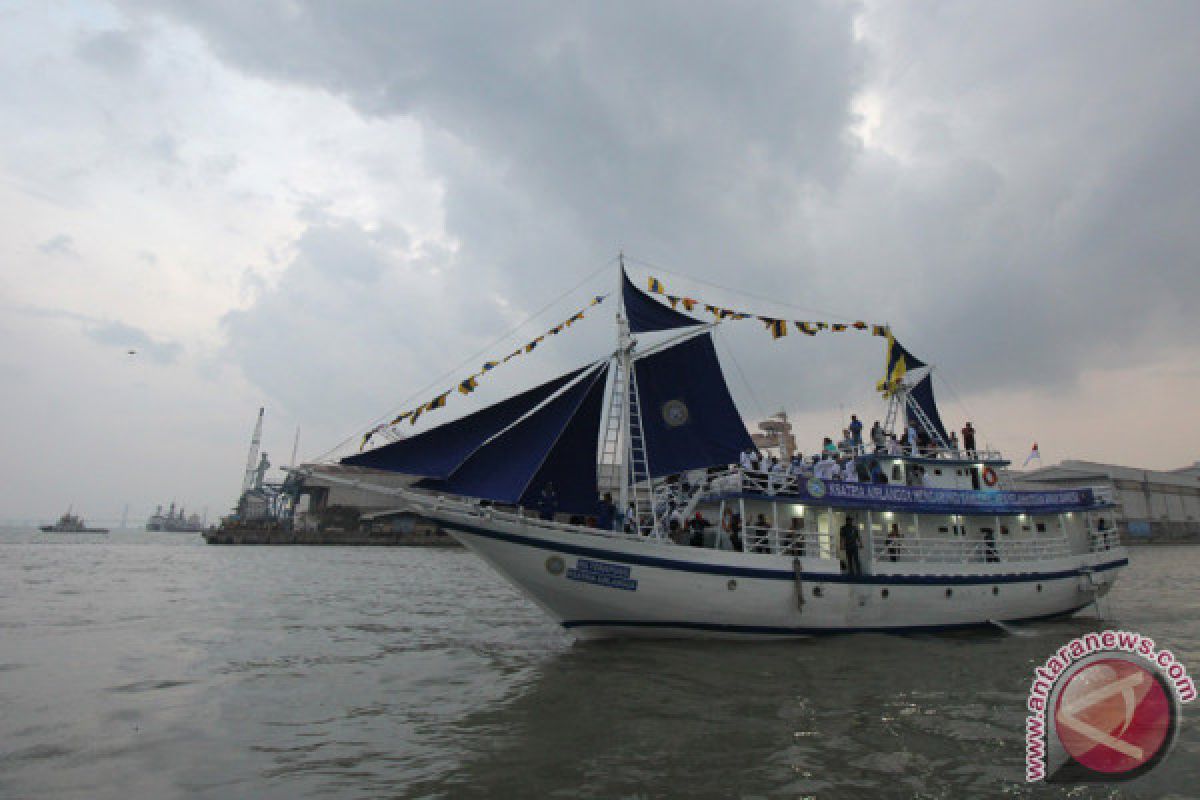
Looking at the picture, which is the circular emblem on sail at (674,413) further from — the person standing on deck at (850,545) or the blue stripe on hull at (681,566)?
the person standing on deck at (850,545)

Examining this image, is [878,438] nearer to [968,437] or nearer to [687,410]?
[968,437]

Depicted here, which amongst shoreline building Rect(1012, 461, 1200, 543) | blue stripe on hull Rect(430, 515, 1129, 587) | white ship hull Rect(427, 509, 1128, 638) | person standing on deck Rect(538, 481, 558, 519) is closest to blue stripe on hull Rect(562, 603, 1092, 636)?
white ship hull Rect(427, 509, 1128, 638)

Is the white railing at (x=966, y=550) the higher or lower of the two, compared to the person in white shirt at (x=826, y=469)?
lower

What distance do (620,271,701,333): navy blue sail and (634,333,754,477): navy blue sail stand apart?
635 mm

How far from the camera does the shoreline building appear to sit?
276 feet

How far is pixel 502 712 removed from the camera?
8.75 meters

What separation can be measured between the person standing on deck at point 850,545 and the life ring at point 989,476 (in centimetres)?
770

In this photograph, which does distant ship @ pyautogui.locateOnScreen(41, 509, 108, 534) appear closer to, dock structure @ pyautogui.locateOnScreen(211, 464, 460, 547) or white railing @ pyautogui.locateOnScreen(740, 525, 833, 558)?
dock structure @ pyautogui.locateOnScreen(211, 464, 460, 547)

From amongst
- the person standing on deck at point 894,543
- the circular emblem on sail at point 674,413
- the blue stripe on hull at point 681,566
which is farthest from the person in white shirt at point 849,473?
the circular emblem on sail at point 674,413

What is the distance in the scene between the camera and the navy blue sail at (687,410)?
15.5 m

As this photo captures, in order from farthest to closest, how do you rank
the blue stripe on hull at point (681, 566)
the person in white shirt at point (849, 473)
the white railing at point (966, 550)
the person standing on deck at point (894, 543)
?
the person in white shirt at point (849, 473) → the white railing at point (966, 550) → the person standing on deck at point (894, 543) → the blue stripe on hull at point (681, 566)

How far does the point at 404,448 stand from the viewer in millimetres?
13164

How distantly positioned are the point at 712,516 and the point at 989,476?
10.3 metres

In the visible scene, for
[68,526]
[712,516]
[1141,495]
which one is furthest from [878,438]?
[68,526]
